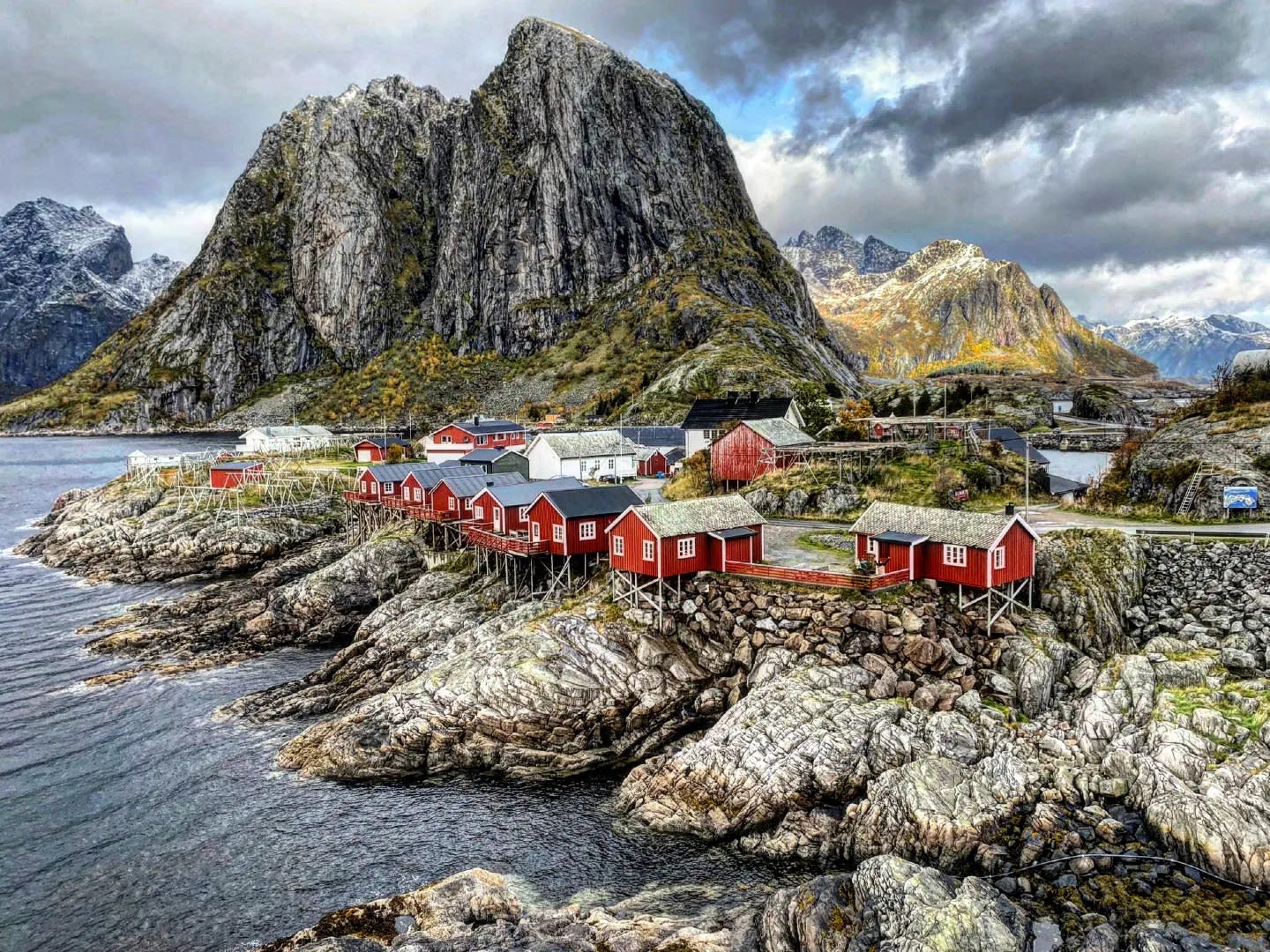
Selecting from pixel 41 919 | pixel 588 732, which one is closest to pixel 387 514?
pixel 588 732

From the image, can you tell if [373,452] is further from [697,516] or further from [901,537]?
[901,537]

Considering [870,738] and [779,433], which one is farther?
[779,433]

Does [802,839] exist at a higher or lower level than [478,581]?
lower

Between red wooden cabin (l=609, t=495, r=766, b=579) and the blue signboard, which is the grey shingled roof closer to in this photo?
red wooden cabin (l=609, t=495, r=766, b=579)

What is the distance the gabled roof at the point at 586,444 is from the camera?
7594 centimetres

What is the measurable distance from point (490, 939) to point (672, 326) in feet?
524

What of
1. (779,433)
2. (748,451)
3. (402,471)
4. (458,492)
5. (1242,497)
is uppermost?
(779,433)

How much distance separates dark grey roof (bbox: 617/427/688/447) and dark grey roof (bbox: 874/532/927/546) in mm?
50372

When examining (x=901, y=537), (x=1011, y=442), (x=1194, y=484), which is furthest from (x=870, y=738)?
(x=1011, y=442)

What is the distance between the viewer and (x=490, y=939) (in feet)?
68.2

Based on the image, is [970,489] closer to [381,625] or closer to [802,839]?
[802,839]

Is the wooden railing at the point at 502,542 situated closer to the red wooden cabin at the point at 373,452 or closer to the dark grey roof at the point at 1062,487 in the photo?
the dark grey roof at the point at 1062,487

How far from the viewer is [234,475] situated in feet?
275

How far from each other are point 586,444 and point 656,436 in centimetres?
1400
